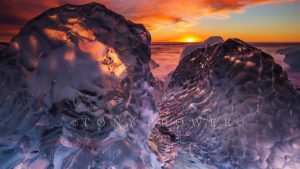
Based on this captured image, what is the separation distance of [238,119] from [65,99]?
0.62 metres

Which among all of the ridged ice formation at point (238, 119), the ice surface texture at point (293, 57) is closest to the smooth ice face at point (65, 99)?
the ridged ice formation at point (238, 119)

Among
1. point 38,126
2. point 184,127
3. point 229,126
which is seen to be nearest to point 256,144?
point 229,126

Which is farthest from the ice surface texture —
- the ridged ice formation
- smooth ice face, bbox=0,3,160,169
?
smooth ice face, bbox=0,3,160,169

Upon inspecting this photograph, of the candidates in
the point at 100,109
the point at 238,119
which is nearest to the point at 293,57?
the point at 238,119

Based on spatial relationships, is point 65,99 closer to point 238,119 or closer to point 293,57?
point 238,119

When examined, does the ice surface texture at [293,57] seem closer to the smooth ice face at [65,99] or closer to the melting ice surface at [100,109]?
the melting ice surface at [100,109]

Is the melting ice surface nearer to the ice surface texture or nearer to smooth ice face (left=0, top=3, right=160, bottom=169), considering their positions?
smooth ice face (left=0, top=3, right=160, bottom=169)

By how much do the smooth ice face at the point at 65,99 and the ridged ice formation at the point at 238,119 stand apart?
22cm

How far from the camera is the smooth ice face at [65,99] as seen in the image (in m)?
0.63

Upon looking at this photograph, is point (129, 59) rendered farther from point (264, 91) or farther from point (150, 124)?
point (264, 91)

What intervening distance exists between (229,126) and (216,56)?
1.03 feet

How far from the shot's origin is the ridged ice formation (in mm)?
896

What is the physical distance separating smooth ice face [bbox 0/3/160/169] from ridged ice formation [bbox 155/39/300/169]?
22 centimetres

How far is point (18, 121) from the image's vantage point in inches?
25.4
